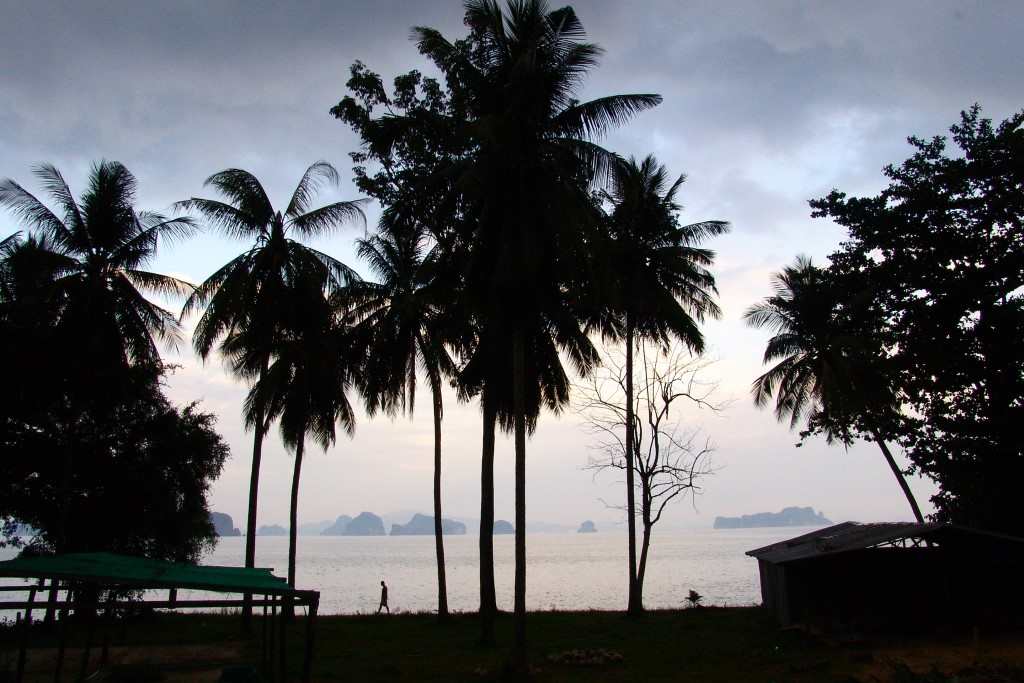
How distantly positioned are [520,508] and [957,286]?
14278 millimetres

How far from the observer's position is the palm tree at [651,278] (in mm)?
27656

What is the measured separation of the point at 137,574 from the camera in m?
11.6

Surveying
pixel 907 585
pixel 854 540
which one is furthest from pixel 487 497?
pixel 907 585

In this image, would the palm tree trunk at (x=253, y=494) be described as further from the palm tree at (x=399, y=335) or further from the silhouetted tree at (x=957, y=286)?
the silhouetted tree at (x=957, y=286)

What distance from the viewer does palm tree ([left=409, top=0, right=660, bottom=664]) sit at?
17.8 metres

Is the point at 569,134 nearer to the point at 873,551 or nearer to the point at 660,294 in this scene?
the point at 660,294

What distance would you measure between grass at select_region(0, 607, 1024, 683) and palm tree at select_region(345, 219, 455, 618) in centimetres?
480

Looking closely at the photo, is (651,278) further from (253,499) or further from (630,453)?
(253,499)

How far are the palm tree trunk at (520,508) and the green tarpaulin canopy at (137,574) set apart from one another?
18.9ft

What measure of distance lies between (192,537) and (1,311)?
1165 cm

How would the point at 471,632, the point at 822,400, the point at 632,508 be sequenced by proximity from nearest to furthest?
the point at 471,632 < the point at 632,508 < the point at 822,400

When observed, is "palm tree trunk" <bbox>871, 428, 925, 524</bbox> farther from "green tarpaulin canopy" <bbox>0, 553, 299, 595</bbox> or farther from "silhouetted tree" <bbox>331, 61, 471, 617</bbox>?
"green tarpaulin canopy" <bbox>0, 553, 299, 595</bbox>

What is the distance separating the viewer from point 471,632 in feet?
80.1

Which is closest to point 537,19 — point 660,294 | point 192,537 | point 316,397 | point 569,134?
point 569,134
